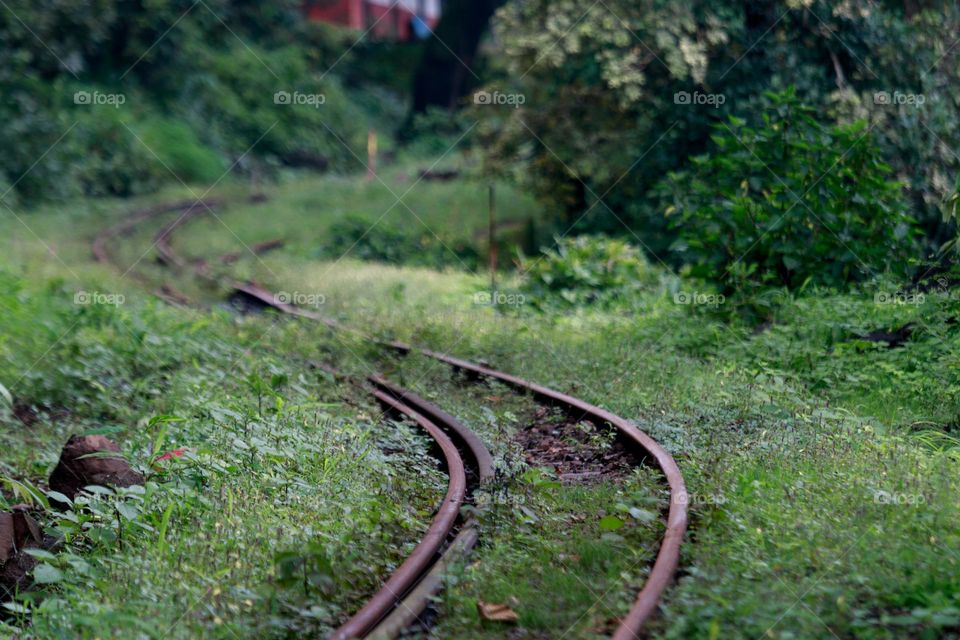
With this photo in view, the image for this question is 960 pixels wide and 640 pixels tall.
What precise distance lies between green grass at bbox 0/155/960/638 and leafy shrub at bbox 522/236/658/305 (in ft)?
1.24

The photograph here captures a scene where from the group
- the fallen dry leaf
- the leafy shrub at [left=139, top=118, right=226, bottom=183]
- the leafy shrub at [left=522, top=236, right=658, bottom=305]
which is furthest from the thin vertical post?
the fallen dry leaf

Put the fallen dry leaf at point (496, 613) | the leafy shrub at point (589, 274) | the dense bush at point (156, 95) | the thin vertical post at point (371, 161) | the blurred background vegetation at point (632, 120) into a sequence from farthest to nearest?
1. the thin vertical post at point (371, 161)
2. the dense bush at point (156, 95)
3. the leafy shrub at point (589, 274)
4. the blurred background vegetation at point (632, 120)
5. the fallen dry leaf at point (496, 613)

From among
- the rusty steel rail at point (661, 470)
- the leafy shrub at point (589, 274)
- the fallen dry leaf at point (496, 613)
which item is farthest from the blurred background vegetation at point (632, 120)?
the fallen dry leaf at point (496, 613)

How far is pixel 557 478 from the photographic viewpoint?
597 cm

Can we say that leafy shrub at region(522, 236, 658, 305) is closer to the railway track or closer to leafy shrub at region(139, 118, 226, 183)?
the railway track

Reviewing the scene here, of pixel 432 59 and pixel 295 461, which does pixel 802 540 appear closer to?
pixel 295 461

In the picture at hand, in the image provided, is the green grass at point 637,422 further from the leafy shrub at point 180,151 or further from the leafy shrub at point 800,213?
the leafy shrub at point 180,151

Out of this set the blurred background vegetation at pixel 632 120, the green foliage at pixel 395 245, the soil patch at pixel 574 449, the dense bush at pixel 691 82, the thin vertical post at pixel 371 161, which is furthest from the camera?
the thin vertical post at pixel 371 161

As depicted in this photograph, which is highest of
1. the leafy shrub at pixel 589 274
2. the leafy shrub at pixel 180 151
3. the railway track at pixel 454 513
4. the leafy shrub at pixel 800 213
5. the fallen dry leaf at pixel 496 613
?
the leafy shrub at pixel 180 151

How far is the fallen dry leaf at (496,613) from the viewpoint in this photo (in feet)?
13.2

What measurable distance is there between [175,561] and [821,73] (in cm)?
1216

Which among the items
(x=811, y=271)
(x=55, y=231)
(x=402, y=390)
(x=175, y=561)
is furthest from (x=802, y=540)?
(x=55, y=231)

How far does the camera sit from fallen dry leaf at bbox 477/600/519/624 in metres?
4.03

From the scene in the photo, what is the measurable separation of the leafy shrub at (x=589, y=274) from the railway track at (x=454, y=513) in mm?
3580
